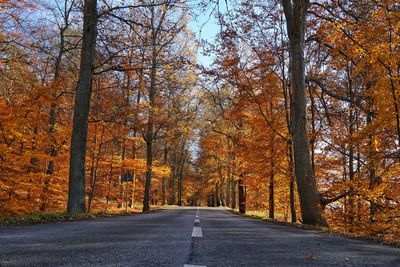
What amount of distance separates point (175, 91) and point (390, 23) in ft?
67.3

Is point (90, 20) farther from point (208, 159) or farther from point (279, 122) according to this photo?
point (208, 159)

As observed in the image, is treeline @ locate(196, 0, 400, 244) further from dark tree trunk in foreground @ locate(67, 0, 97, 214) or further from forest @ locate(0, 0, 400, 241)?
dark tree trunk in foreground @ locate(67, 0, 97, 214)

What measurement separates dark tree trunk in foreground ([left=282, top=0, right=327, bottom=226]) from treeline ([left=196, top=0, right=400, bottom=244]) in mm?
29

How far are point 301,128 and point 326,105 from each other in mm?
4761

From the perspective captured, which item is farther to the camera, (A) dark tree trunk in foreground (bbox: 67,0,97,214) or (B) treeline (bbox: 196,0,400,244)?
(A) dark tree trunk in foreground (bbox: 67,0,97,214)

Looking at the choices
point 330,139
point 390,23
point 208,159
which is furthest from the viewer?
point 208,159

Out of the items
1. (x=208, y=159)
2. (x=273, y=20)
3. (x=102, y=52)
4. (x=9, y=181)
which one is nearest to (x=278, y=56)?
(x=273, y=20)

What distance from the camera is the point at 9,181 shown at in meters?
13.4

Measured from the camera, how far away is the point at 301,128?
10.4m

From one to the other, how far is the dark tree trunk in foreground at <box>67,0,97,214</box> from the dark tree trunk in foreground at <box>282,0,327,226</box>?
6366 mm

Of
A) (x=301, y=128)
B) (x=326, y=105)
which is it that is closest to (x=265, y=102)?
(x=326, y=105)

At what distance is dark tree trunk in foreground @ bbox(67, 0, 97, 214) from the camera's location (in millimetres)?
11320

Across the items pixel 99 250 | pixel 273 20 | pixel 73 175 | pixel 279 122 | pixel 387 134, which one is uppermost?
pixel 273 20

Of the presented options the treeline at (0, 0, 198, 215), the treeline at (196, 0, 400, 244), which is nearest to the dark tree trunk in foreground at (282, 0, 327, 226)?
the treeline at (196, 0, 400, 244)
